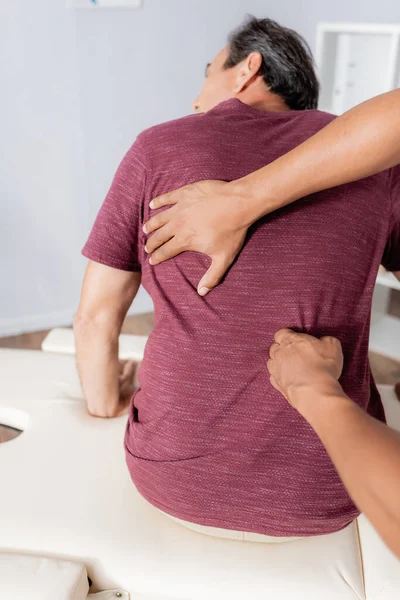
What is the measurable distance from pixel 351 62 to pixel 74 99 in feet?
4.20

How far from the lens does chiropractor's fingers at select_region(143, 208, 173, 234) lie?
101 centimetres

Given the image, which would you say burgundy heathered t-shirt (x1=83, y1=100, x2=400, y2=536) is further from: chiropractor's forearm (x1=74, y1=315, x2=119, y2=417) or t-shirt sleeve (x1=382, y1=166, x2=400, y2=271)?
chiropractor's forearm (x1=74, y1=315, x2=119, y2=417)

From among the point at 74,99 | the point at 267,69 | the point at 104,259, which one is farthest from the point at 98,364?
the point at 74,99

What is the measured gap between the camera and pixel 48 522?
3.50 feet

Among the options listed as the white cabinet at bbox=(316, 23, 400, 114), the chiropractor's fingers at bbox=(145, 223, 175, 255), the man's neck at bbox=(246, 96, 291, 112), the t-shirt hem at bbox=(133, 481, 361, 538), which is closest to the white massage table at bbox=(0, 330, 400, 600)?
the t-shirt hem at bbox=(133, 481, 361, 538)

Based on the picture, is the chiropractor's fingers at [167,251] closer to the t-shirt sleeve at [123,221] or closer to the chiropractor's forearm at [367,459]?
the t-shirt sleeve at [123,221]

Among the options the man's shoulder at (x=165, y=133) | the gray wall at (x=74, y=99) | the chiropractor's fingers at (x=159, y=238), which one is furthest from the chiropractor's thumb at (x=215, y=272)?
the gray wall at (x=74, y=99)

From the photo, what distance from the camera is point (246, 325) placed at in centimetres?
96

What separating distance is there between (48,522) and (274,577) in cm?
42

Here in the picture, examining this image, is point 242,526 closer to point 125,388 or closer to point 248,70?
point 125,388

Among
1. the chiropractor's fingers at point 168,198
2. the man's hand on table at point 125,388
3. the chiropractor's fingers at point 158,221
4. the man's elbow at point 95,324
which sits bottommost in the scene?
the man's hand on table at point 125,388

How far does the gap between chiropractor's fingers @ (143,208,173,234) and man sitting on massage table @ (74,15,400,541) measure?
0.04 metres

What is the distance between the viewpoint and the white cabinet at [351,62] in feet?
7.97

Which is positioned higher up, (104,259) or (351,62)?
(351,62)
